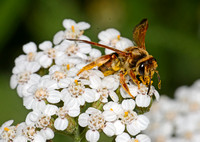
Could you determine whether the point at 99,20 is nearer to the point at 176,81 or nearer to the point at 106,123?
the point at 176,81

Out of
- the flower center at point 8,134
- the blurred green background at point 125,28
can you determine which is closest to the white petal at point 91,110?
the flower center at point 8,134

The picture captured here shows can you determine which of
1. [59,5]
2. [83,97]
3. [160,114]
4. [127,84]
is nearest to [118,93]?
[127,84]

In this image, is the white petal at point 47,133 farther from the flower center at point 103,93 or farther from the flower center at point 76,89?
the flower center at point 103,93

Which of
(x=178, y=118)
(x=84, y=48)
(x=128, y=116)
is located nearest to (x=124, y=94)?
(x=128, y=116)

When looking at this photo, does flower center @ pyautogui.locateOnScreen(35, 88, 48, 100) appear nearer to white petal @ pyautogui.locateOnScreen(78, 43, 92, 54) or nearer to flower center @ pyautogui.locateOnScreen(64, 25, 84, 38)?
white petal @ pyautogui.locateOnScreen(78, 43, 92, 54)

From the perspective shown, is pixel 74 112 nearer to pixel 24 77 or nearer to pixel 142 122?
pixel 142 122

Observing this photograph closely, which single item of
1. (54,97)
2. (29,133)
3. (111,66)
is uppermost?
(111,66)

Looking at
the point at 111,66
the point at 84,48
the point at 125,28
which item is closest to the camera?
the point at 111,66
